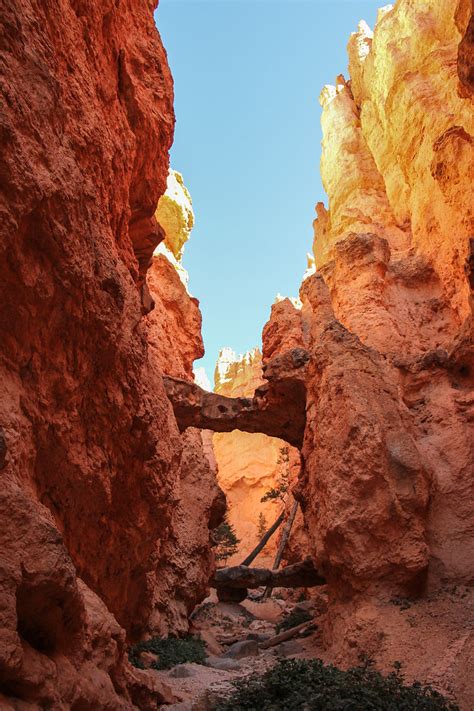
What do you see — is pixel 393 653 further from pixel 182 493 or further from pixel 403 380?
pixel 182 493

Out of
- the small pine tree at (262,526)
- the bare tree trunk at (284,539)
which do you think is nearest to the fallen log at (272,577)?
the bare tree trunk at (284,539)

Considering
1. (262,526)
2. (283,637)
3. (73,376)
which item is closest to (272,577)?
(283,637)

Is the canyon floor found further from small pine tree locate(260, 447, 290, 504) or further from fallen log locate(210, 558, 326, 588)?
small pine tree locate(260, 447, 290, 504)

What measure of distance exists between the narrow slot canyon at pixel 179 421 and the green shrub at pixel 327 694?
3 centimetres

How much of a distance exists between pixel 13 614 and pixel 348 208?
954 inches

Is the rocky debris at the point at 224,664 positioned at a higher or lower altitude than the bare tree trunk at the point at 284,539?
lower

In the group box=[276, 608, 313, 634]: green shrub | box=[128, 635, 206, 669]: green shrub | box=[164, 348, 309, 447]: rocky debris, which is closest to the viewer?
box=[128, 635, 206, 669]: green shrub

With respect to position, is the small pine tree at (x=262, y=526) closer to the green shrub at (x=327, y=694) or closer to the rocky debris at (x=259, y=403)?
the rocky debris at (x=259, y=403)

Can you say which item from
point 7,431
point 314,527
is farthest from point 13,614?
point 314,527

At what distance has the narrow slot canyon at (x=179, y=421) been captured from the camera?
4316 millimetres

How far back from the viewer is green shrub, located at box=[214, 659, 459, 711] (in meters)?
5.71

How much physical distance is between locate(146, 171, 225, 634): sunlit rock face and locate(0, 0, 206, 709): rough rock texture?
6.55 feet

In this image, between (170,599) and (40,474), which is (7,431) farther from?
(170,599)

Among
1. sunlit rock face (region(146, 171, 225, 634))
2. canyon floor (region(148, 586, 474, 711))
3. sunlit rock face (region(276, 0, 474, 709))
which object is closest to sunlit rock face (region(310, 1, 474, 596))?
sunlit rock face (region(276, 0, 474, 709))
